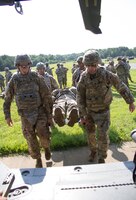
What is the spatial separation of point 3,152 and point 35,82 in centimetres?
228

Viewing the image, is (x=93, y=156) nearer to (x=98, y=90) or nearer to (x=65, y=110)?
(x=98, y=90)

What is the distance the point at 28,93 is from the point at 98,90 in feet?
3.84

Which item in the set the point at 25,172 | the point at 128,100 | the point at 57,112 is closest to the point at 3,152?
the point at 57,112

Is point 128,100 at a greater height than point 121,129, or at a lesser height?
greater

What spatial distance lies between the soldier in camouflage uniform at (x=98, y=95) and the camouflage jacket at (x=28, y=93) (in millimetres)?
600

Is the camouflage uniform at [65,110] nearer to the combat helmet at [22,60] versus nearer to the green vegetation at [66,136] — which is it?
the green vegetation at [66,136]

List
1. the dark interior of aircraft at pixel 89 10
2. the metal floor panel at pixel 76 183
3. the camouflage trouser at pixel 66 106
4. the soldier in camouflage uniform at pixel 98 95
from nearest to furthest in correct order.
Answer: the metal floor panel at pixel 76 183 < the dark interior of aircraft at pixel 89 10 < the soldier in camouflage uniform at pixel 98 95 < the camouflage trouser at pixel 66 106

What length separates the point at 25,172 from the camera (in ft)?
8.02

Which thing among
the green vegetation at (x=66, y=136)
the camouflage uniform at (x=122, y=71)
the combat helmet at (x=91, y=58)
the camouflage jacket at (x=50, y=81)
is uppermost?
the combat helmet at (x=91, y=58)

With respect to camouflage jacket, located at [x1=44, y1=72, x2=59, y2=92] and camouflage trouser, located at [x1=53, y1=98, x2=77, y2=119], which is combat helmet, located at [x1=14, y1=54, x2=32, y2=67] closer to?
camouflage trouser, located at [x1=53, y1=98, x2=77, y2=119]

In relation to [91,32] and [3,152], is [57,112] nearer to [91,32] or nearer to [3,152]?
[3,152]

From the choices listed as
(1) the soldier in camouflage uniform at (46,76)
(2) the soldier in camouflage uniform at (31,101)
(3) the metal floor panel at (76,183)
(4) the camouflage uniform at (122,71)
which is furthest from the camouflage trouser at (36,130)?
(4) the camouflage uniform at (122,71)

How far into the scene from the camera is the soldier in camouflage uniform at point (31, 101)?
16.4ft

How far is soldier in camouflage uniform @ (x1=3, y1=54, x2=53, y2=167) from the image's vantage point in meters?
5.00
